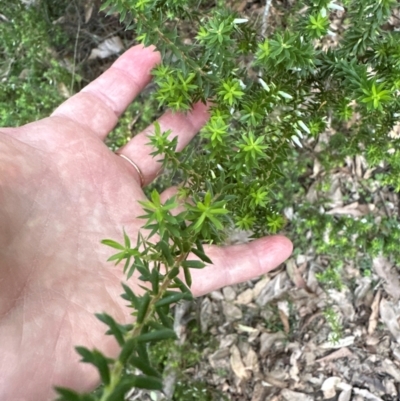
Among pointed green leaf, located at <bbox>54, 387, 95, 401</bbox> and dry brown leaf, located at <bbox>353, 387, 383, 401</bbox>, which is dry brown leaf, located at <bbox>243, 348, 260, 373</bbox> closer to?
dry brown leaf, located at <bbox>353, 387, 383, 401</bbox>

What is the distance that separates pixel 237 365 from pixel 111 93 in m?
2.36

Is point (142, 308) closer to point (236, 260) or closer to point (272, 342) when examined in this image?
point (236, 260)

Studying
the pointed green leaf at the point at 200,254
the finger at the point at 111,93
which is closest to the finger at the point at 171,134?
the finger at the point at 111,93

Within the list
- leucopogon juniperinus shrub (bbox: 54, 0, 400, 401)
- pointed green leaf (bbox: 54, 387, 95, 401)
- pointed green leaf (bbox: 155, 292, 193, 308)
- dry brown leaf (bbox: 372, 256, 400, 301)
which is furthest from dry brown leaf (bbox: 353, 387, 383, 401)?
pointed green leaf (bbox: 54, 387, 95, 401)

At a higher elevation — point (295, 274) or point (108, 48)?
point (108, 48)

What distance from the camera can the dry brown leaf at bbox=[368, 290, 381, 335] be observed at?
3.53 m

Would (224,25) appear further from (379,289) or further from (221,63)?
(379,289)

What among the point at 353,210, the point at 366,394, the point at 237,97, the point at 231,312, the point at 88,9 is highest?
the point at 88,9

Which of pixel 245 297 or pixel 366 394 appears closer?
pixel 366 394

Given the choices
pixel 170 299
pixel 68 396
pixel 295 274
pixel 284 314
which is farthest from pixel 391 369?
pixel 68 396

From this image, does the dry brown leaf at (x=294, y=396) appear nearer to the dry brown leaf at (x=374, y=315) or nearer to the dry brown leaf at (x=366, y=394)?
the dry brown leaf at (x=366, y=394)

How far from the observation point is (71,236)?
246 cm

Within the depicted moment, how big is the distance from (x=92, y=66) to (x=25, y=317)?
2.66m

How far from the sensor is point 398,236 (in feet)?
9.37
